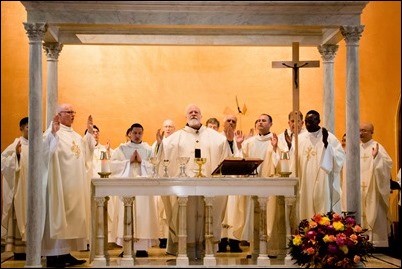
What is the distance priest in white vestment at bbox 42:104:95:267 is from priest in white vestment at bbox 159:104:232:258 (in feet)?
4.17

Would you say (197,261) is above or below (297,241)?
below

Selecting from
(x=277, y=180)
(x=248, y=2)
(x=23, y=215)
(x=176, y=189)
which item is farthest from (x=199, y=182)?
(x=23, y=215)

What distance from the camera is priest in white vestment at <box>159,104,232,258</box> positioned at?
11734mm

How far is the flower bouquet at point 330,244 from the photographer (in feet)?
33.7

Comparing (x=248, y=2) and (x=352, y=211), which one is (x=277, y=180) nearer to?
(x=352, y=211)

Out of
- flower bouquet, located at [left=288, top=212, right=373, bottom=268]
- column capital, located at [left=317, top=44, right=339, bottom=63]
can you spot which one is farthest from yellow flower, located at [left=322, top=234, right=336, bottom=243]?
column capital, located at [left=317, top=44, right=339, bottom=63]

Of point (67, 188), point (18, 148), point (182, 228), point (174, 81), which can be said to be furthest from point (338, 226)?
point (174, 81)

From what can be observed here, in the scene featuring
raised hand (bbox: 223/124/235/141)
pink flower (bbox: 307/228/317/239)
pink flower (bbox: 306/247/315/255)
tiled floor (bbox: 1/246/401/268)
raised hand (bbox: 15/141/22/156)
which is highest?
raised hand (bbox: 223/124/235/141)

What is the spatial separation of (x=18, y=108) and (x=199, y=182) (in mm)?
6050

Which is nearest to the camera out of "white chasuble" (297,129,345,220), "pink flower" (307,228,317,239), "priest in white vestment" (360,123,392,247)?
"pink flower" (307,228,317,239)

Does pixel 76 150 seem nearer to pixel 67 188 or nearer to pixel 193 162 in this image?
pixel 67 188

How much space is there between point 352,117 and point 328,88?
6.61 ft

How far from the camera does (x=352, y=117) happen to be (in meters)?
11.1

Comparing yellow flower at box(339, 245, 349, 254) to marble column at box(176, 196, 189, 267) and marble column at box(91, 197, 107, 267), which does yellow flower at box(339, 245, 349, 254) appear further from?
marble column at box(91, 197, 107, 267)
